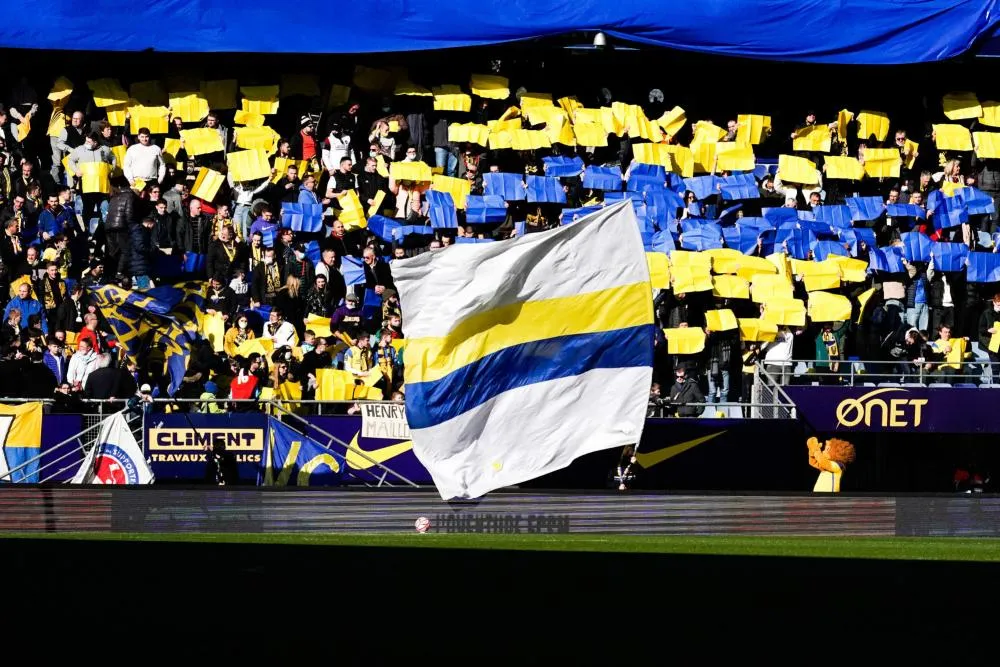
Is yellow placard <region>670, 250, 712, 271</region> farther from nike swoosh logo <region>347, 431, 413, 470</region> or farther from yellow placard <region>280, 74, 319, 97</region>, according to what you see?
yellow placard <region>280, 74, 319, 97</region>

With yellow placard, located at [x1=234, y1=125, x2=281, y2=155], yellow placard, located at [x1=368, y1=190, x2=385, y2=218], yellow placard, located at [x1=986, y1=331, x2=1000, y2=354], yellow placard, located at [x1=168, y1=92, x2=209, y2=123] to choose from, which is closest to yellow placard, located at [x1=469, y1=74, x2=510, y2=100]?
yellow placard, located at [x1=368, y1=190, x2=385, y2=218]

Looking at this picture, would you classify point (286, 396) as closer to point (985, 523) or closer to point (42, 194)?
point (42, 194)

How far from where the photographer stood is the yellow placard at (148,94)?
83.8 feet

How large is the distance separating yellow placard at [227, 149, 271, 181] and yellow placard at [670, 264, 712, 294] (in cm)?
643

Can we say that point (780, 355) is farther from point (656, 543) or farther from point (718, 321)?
point (656, 543)

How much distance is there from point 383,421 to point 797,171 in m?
8.59

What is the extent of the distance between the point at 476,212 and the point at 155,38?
5815 mm

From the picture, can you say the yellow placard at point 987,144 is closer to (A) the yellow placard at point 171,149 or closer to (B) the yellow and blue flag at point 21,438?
(A) the yellow placard at point 171,149

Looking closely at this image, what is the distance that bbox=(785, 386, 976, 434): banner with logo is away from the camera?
22094 millimetres

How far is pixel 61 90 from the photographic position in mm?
25312

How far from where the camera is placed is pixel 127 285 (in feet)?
74.7

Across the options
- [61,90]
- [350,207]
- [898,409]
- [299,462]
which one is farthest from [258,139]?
[898,409]

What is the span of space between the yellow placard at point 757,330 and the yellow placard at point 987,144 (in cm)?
496

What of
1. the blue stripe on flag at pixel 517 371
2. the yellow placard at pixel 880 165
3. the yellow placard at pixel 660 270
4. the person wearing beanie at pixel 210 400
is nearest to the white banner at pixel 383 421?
the person wearing beanie at pixel 210 400
